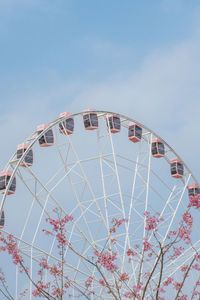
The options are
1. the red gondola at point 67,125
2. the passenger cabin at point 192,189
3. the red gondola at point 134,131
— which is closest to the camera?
the red gondola at point 67,125

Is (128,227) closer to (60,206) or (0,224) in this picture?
(60,206)

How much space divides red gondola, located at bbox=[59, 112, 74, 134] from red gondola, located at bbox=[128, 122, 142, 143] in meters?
4.80

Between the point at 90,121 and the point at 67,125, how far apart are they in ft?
5.48

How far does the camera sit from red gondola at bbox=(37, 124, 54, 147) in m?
30.3

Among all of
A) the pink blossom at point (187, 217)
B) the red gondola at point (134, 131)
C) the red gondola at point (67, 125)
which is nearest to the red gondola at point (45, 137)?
the red gondola at point (67, 125)

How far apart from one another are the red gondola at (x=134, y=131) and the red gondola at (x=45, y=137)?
6.67 metres

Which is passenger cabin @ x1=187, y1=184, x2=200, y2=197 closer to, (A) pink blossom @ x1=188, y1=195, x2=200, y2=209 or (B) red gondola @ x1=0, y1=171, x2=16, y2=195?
(B) red gondola @ x1=0, y1=171, x2=16, y2=195

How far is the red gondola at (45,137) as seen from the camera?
30.3m

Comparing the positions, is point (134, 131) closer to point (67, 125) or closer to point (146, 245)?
point (67, 125)

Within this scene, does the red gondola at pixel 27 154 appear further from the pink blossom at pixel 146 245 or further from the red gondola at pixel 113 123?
the pink blossom at pixel 146 245

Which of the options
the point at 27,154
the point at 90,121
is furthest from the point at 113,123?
the point at 27,154

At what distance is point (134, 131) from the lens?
117 feet

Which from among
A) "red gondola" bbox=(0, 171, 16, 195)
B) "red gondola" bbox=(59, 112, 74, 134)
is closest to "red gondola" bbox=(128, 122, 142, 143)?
"red gondola" bbox=(59, 112, 74, 134)

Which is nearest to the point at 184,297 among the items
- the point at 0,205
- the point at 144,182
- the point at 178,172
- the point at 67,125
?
the point at 0,205
